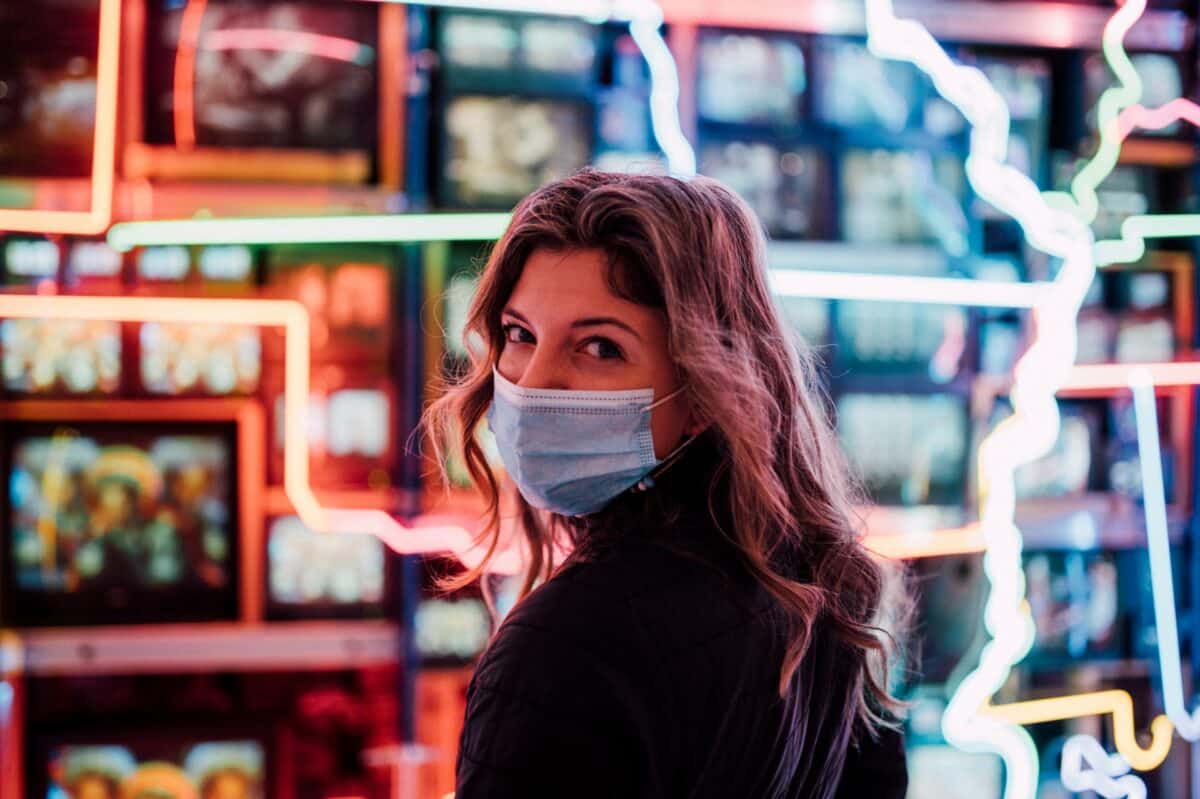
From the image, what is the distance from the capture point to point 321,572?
2.84 meters

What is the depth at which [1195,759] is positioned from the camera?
3178mm

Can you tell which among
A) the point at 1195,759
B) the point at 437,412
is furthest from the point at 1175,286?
the point at 437,412

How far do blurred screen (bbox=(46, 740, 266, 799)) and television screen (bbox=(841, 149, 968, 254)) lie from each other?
197 centimetres

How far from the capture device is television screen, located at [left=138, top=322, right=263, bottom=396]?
2744 mm

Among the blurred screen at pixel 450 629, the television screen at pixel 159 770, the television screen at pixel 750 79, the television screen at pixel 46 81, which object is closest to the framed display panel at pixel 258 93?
the television screen at pixel 46 81

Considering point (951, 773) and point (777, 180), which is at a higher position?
point (777, 180)

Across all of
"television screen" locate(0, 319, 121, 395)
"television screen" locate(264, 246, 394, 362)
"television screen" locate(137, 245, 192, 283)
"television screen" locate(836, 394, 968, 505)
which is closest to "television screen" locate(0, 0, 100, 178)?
"television screen" locate(137, 245, 192, 283)

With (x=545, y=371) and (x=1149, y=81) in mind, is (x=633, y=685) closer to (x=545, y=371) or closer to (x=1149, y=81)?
(x=545, y=371)

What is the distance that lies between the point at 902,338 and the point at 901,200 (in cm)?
36

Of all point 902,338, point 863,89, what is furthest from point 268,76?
point 902,338

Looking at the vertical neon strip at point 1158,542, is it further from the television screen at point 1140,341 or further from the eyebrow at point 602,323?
the eyebrow at point 602,323

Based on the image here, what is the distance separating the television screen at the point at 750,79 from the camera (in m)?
2.97

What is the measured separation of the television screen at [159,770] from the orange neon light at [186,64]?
1.37m

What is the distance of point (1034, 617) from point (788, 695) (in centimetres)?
232
